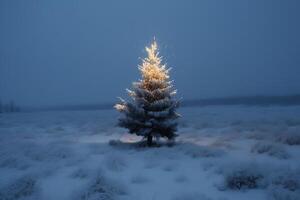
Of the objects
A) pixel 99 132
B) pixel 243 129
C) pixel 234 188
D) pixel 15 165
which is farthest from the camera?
pixel 99 132

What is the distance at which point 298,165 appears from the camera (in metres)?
12.8

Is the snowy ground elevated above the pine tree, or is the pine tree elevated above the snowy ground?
the pine tree

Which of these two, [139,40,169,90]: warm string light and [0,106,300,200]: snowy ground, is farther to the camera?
[139,40,169,90]: warm string light

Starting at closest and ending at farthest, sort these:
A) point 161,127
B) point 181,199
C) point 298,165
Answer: point 181,199 < point 298,165 < point 161,127

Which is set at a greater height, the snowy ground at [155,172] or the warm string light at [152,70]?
the warm string light at [152,70]

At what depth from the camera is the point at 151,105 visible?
2039cm

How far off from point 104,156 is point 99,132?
1295 centimetres

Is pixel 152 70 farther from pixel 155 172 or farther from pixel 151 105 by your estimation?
pixel 155 172

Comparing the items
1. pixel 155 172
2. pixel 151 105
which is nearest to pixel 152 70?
pixel 151 105

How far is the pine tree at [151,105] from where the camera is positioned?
20312 millimetres

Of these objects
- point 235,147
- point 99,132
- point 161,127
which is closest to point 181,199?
point 235,147

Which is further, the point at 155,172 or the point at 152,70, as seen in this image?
the point at 152,70

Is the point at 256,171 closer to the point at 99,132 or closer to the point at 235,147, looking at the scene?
the point at 235,147

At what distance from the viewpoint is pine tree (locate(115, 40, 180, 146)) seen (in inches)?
800
